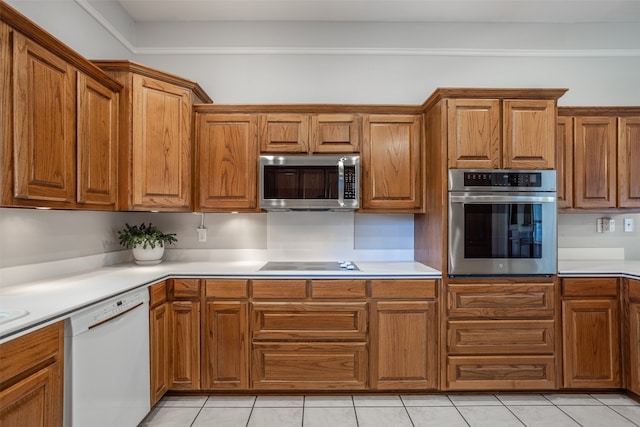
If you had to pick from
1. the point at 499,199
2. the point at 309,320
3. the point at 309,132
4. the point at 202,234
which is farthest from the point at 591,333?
the point at 202,234

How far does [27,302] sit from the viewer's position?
4.96 feet

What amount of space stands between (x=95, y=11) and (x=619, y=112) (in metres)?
4.09

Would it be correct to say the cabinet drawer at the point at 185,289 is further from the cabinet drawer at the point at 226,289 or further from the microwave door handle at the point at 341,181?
the microwave door handle at the point at 341,181

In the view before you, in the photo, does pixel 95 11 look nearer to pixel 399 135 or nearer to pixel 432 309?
pixel 399 135

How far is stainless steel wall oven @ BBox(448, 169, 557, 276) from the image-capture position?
2332 millimetres

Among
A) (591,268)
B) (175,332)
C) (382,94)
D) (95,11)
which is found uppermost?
(95,11)

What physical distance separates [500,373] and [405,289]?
2.84 ft

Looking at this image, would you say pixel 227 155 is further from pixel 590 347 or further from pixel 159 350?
pixel 590 347

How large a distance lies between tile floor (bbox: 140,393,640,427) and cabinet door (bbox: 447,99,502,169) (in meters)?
1.63

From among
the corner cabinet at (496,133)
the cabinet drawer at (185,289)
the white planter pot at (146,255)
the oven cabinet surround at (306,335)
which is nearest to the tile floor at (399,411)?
the oven cabinet surround at (306,335)

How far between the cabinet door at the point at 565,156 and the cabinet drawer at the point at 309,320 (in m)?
1.85

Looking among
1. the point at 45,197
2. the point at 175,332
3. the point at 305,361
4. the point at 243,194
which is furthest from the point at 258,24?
the point at 305,361

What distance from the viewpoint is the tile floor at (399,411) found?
208cm

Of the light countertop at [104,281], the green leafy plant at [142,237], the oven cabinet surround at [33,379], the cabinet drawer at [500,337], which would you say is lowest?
the cabinet drawer at [500,337]
